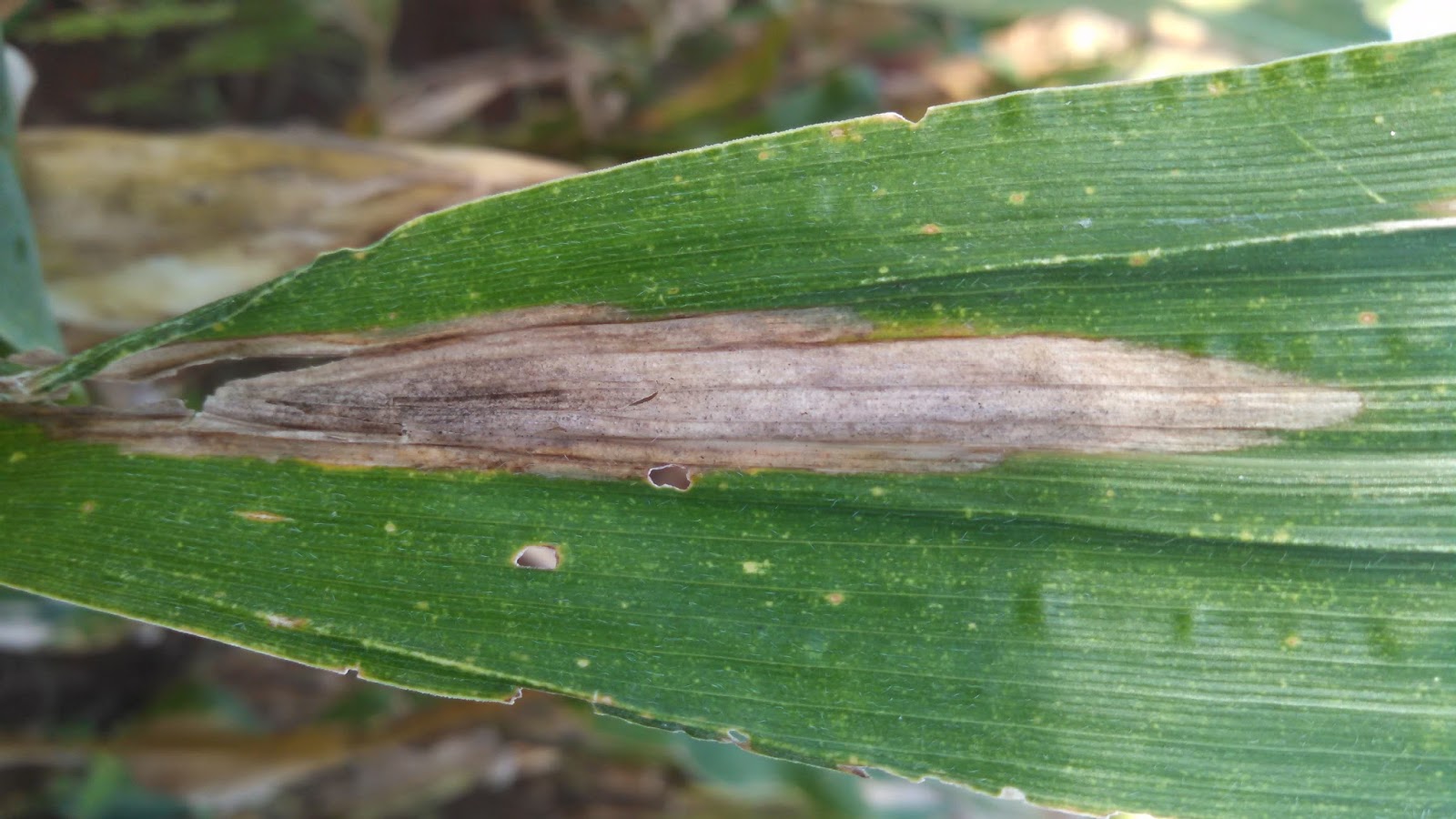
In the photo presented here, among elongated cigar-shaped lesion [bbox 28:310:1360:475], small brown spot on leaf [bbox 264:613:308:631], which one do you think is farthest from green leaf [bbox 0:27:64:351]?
small brown spot on leaf [bbox 264:613:308:631]

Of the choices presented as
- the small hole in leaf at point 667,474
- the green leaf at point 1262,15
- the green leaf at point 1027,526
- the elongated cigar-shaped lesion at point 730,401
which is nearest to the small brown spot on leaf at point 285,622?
the green leaf at point 1027,526

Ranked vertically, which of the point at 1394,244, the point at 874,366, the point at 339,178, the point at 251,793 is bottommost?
the point at 251,793

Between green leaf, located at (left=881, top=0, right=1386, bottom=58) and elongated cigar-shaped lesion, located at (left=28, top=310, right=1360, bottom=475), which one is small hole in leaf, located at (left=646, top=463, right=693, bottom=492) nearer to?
elongated cigar-shaped lesion, located at (left=28, top=310, right=1360, bottom=475)

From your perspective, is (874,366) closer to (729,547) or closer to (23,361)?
(729,547)

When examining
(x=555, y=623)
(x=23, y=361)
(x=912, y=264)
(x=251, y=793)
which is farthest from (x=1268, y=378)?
(x=251, y=793)

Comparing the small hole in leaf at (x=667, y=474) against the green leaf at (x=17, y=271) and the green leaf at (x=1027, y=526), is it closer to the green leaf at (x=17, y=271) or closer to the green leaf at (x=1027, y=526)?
the green leaf at (x=1027, y=526)

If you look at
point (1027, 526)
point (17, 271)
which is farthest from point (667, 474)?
point (17, 271)

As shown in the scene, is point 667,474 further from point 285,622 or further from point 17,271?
point 17,271
